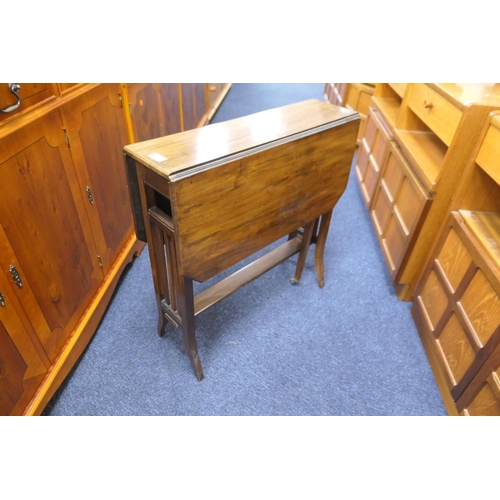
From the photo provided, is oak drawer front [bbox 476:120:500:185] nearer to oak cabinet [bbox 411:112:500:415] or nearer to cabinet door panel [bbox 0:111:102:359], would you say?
oak cabinet [bbox 411:112:500:415]

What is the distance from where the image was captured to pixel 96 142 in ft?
4.70

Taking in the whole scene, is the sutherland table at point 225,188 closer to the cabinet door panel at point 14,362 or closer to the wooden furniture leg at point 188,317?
the wooden furniture leg at point 188,317

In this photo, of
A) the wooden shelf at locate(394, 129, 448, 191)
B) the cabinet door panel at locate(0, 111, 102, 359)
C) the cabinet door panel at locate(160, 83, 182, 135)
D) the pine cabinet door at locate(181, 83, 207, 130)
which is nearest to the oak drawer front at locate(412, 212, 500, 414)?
the wooden shelf at locate(394, 129, 448, 191)

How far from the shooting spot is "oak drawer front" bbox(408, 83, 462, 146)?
138 centimetres

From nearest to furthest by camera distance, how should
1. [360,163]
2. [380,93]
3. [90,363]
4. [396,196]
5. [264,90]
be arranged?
[90,363], [396,196], [380,93], [360,163], [264,90]

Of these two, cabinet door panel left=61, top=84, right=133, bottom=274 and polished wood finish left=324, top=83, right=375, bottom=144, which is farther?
polished wood finish left=324, top=83, right=375, bottom=144

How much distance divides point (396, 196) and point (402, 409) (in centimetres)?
105

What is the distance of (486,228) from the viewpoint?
1277 millimetres

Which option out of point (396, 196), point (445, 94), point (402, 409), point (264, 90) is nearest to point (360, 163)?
point (396, 196)

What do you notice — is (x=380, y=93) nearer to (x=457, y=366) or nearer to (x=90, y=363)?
(x=457, y=366)

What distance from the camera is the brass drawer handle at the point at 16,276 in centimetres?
100

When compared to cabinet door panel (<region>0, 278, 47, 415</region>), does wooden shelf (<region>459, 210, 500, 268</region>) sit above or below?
above

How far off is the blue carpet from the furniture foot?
5 cm

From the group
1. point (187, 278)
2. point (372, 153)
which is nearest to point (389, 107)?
point (372, 153)
